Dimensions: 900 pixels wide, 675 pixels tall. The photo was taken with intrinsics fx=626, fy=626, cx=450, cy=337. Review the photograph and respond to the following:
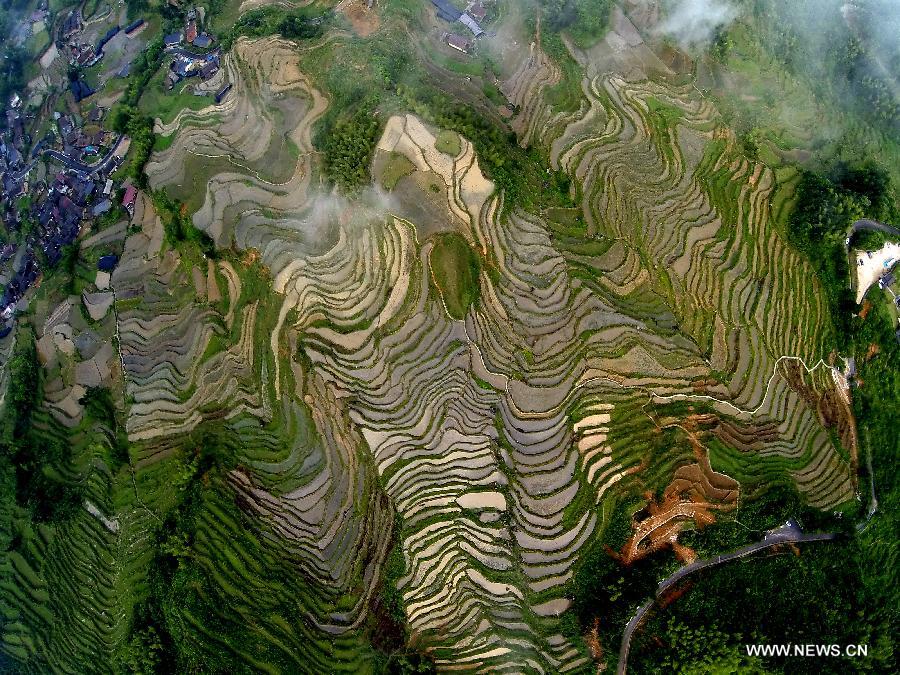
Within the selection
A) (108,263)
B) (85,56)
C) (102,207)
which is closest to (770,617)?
(108,263)

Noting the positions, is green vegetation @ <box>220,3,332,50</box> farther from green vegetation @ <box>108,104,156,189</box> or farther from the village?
green vegetation @ <box>108,104,156,189</box>

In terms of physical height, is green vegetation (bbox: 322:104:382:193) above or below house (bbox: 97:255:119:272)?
above

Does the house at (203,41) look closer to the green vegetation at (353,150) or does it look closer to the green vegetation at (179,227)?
the green vegetation at (179,227)

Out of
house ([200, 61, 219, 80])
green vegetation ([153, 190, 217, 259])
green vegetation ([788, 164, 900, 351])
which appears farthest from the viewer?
house ([200, 61, 219, 80])

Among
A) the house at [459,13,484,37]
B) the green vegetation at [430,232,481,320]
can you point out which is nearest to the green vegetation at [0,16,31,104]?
the house at [459,13,484,37]

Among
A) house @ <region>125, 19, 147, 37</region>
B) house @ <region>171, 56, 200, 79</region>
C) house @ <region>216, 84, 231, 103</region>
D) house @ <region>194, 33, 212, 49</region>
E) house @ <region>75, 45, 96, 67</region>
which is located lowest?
house @ <region>75, 45, 96, 67</region>

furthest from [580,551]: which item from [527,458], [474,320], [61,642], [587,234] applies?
[61,642]

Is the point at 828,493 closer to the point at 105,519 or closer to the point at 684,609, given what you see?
the point at 684,609
